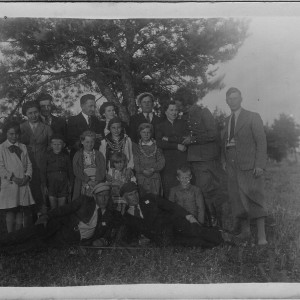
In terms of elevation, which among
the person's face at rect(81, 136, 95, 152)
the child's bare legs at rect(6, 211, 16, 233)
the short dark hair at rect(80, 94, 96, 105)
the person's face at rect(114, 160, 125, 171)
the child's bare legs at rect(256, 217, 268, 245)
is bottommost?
→ the child's bare legs at rect(256, 217, 268, 245)

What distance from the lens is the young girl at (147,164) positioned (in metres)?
5.07

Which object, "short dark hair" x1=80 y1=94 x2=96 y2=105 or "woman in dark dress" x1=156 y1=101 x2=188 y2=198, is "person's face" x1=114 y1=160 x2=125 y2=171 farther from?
"short dark hair" x1=80 y1=94 x2=96 y2=105

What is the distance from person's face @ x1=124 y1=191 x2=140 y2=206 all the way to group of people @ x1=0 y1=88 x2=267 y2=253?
0.4 inches

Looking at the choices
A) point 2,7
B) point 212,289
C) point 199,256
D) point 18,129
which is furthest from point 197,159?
point 2,7

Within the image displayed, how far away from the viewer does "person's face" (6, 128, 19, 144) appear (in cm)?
502

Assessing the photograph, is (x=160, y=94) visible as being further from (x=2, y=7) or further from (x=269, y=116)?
(x=2, y=7)

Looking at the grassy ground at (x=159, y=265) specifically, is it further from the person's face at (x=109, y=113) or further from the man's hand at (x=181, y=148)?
the person's face at (x=109, y=113)

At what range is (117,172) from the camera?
506 cm

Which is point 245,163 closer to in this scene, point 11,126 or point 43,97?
point 43,97

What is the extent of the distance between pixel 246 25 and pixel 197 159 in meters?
1.49

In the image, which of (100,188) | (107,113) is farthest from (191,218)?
(107,113)

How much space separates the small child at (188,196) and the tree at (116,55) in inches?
34.3

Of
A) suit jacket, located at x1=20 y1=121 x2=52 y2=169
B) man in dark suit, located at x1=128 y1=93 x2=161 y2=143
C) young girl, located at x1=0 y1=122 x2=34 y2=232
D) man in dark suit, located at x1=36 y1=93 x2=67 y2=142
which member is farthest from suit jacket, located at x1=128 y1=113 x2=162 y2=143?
young girl, located at x1=0 y1=122 x2=34 y2=232

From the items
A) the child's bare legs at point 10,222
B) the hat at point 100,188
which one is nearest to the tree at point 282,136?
the hat at point 100,188
